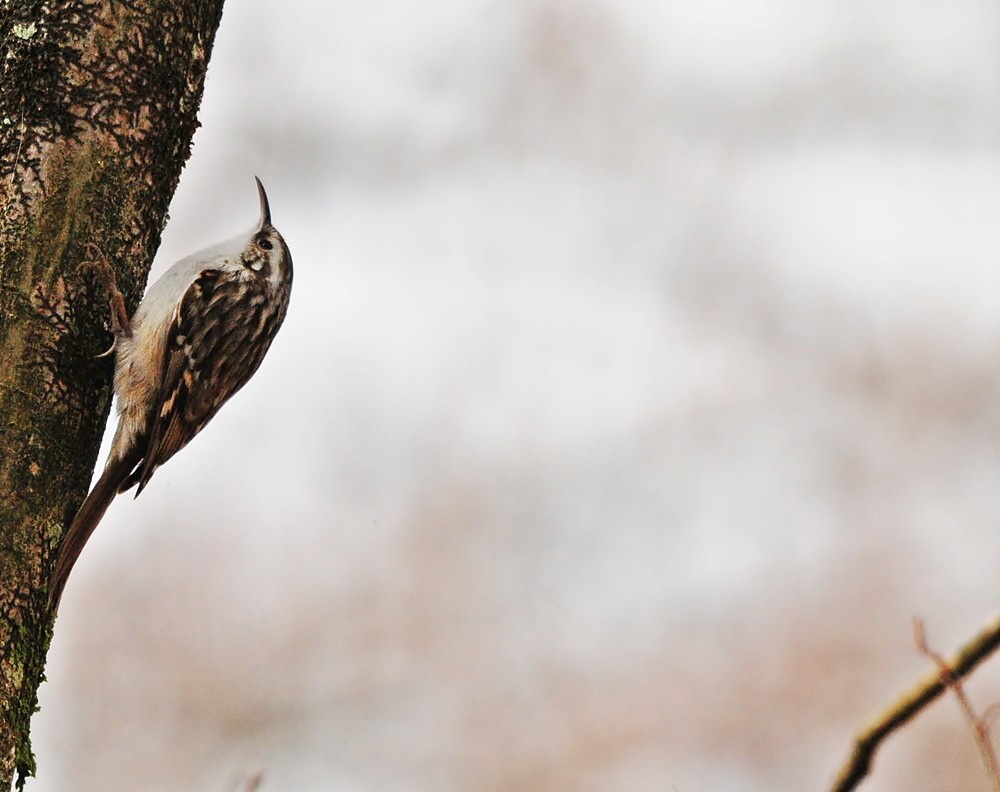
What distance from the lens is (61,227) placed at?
Result: 2.17 meters

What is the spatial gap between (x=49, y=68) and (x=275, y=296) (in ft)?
4.90

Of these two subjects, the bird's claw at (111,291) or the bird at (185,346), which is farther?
the bird at (185,346)

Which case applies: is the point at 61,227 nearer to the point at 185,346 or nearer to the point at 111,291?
the point at 111,291

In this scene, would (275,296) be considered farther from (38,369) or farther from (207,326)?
(38,369)

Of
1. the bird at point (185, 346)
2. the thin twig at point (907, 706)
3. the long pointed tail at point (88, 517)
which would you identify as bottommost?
the thin twig at point (907, 706)

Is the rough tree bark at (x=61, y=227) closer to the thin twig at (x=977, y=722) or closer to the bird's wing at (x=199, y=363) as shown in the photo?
the bird's wing at (x=199, y=363)

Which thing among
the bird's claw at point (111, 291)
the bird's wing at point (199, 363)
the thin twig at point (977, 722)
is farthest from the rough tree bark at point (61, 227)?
the thin twig at point (977, 722)

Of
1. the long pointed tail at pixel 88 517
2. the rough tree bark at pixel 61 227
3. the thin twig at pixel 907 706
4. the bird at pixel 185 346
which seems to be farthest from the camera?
the bird at pixel 185 346

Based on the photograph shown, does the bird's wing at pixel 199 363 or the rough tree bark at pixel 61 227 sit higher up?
the bird's wing at pixel 199 363

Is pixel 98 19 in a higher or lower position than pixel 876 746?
higher

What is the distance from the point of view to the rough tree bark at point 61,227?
200 cm

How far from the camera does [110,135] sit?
2279mm

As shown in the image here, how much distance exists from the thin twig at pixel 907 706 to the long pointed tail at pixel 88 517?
1.60m

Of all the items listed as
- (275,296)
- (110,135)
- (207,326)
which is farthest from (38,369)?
(275,296)
